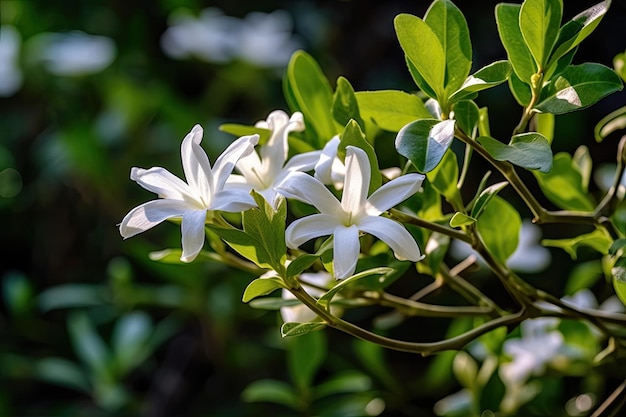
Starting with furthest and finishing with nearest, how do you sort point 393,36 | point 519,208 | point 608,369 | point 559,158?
point 393,36 → point 519,208 → point 608,369 → point 559,158

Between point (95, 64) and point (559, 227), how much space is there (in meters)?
0.64

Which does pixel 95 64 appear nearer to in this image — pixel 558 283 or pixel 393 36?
pixel 393 36

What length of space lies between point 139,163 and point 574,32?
777 millimetres

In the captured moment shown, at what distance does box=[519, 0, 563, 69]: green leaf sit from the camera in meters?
→ 0.29

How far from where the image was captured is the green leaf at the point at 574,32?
28 centimetres

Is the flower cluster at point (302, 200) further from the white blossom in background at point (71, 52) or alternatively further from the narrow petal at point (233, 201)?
the white blossom in background at point (71, 52)

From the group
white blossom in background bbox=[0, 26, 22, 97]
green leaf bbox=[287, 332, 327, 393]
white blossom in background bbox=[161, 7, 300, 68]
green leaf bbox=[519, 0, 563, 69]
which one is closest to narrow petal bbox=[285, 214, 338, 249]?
green leaf bbox=[519, 0, 563, 69]

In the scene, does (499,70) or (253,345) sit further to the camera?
(253,345)

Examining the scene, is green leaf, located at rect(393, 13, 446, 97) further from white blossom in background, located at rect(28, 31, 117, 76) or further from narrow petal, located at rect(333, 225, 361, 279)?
Result: white blossom in background, located at rect(28, 31, 117, 76)

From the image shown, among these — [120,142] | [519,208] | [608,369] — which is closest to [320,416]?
[608,369]

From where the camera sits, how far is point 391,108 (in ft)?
1.04

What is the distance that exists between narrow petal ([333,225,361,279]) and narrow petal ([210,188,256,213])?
0.11 feet

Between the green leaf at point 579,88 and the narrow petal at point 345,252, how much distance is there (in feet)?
0.29

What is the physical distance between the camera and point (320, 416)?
0.61m
